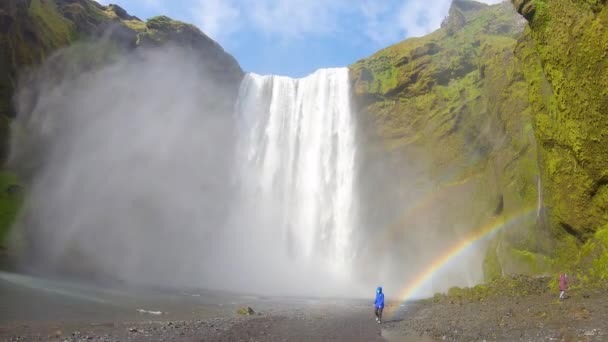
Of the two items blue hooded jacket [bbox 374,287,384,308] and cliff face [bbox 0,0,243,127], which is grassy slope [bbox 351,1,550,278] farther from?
cliff face [bbox 0,0,243,127]

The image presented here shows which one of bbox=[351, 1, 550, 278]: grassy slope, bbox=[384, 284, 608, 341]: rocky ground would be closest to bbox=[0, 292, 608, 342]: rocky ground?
bbox=[384, 284, 608, 341]: rocky ground

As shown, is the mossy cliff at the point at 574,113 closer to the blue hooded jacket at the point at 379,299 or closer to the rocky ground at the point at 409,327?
the rocky ground at the point at 409,327

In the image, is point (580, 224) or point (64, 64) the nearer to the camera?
point (580, 224)

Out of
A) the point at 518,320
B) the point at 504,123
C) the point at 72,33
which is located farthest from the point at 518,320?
the point at 72,33

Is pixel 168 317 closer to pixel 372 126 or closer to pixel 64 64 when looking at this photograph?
pixel 372 126

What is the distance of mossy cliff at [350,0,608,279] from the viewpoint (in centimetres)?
1664

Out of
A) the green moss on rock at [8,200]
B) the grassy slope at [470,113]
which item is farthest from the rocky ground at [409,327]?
the green moss on rock at [8,200]

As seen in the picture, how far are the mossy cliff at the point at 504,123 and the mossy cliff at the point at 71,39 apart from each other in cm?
2197

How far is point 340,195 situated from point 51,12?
3467 centimetres

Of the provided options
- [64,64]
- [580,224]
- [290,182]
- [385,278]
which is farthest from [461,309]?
[64,64]

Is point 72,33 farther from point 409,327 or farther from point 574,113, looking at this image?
point 574,113

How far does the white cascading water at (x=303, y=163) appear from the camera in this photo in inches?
1747

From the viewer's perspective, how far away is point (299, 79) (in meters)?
53.6

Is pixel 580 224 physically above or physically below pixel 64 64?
below
